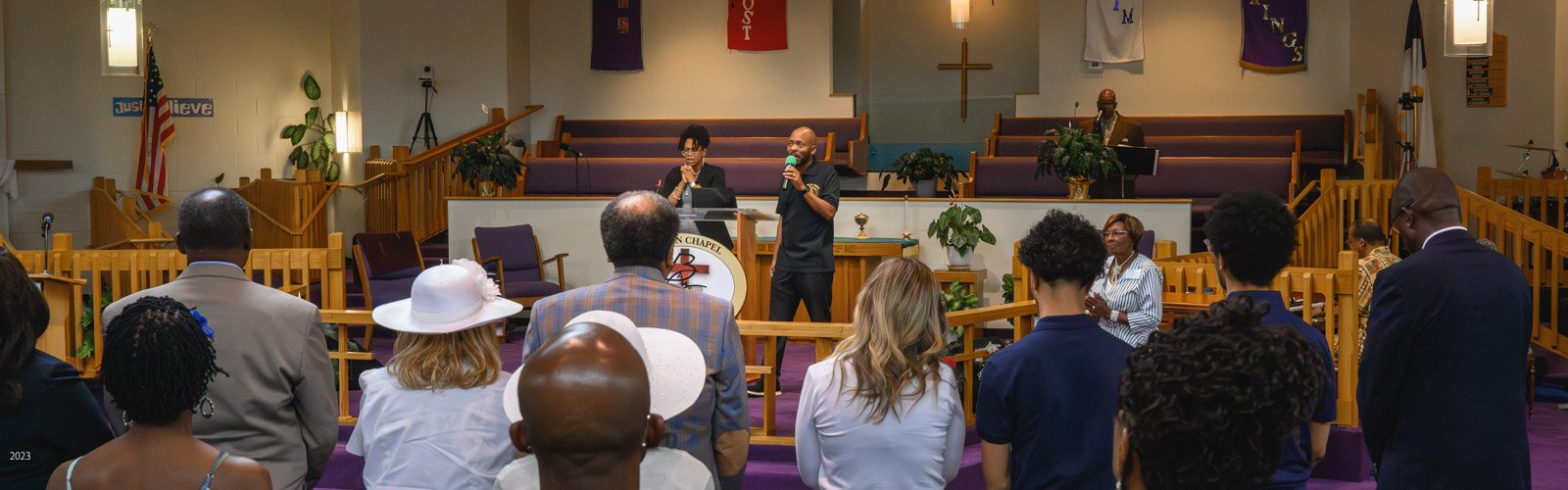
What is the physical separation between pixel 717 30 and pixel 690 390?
39.7 feet

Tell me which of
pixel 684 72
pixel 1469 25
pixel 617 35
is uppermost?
pixel 617 35

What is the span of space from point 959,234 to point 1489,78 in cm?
529

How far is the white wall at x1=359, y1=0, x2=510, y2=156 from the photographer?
42.2 feet

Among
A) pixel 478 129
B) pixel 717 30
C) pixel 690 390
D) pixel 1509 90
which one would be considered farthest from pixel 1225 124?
pixel 690 390

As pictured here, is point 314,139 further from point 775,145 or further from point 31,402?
point 31,402

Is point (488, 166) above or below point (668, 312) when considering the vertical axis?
above

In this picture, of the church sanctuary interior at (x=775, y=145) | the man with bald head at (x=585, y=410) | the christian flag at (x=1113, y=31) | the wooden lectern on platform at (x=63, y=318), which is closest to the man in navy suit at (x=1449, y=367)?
the church sanctuary interior at (x=775, y=145)

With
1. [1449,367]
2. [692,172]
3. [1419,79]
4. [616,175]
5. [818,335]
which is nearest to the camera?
[1449,367]

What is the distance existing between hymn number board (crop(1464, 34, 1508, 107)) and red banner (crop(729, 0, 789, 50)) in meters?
6.20

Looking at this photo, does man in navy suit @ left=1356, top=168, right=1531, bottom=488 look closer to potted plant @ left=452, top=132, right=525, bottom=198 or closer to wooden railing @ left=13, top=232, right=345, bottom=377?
wooden railing @ left=13, top=232, right=345, bottom=377

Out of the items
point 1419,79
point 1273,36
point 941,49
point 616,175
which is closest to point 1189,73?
point 1273,36

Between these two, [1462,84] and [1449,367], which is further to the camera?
[1462,84]

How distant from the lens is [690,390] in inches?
81.4

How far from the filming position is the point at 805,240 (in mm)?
5812
